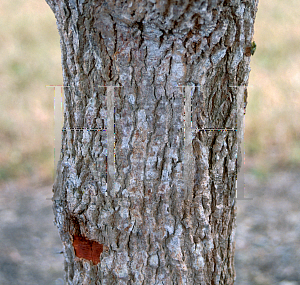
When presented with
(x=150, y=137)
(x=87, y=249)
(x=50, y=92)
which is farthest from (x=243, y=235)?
(x=50, y=92)

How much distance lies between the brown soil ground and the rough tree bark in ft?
3.67

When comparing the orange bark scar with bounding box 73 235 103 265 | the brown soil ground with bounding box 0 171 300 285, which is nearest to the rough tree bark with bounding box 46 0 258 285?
the orange bark scar with bounding box 73 235 103 265

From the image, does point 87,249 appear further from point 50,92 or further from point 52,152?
point 50,92

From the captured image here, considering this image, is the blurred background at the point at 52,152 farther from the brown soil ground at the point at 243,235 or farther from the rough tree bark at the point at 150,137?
the rough tree bark at the point at 150,137

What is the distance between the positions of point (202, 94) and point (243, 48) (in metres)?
0.22

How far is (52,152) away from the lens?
351 centimetres

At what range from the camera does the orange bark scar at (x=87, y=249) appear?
1.26 meters

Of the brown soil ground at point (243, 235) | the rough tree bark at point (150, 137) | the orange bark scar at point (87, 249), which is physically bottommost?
the brown soil ground at point (243, 235)

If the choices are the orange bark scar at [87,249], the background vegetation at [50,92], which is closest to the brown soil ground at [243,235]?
the background vegetation at [50,92]

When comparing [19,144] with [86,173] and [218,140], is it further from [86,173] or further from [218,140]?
[218,140]

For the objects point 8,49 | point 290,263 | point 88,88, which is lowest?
point 290,263

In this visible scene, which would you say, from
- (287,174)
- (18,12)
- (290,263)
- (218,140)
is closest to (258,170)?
(287,174)

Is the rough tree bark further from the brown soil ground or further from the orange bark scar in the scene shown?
the brown soil ground

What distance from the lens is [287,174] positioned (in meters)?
3.25
